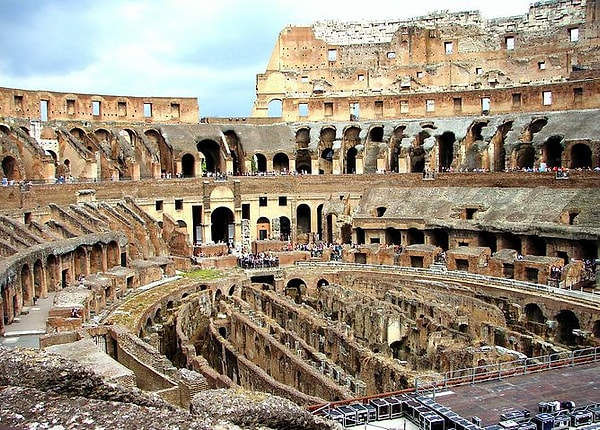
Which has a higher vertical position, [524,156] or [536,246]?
[524,156]

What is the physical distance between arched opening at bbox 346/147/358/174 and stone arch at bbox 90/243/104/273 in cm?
2530

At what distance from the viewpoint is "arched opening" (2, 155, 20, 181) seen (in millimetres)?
40062

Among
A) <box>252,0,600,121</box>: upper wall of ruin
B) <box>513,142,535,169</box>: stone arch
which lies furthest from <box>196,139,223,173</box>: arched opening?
<box>513,142,535,169</box>: stone arch

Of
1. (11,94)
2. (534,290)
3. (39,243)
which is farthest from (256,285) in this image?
(11,94)

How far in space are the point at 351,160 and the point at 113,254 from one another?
24.9 metres

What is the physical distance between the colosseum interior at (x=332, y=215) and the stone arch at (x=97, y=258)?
0.11m

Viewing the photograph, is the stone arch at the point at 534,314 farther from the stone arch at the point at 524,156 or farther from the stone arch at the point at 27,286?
the stone arch at the point at 27,286

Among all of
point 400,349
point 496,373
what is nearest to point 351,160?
point 400,349

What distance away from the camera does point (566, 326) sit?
2869cm

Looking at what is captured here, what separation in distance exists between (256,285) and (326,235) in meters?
10.6

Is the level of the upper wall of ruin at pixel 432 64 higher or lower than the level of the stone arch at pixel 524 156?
higher

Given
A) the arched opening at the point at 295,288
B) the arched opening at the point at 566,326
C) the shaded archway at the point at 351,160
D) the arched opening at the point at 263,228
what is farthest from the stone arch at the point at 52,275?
the shaded archway at the point at 351,160

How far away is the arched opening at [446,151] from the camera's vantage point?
50.7m

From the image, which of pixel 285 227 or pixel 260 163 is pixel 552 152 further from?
pixel 260 163
